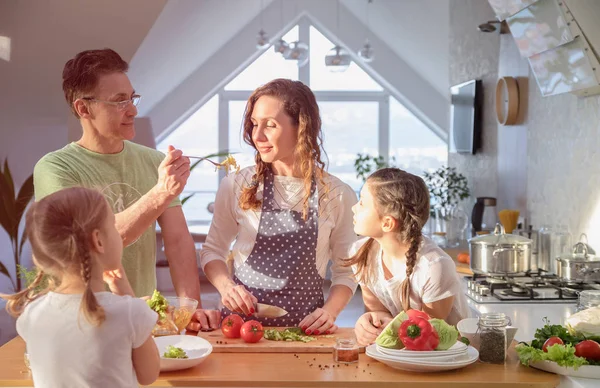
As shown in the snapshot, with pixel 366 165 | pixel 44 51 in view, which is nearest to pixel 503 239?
pixel 44 51

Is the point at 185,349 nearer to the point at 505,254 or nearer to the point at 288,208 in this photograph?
the point at 288,208

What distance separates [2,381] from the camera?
1944 mm

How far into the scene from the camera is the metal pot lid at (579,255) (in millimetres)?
3561

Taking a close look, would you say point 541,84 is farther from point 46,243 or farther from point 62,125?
point 62,125

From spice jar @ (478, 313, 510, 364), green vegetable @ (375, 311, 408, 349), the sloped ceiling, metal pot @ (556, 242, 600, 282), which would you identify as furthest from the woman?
the sloped ceiling

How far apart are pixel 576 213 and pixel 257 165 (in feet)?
6.48

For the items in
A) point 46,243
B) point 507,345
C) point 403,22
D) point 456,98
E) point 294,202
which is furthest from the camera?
point 403,22

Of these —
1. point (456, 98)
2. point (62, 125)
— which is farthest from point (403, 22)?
point (62, 125)

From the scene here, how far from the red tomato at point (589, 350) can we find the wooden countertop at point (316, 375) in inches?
3.9

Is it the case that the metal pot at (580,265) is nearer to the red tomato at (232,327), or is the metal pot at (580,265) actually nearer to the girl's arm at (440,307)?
the girl's arm at (440,307)

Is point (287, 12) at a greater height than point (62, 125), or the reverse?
point (287, 12)

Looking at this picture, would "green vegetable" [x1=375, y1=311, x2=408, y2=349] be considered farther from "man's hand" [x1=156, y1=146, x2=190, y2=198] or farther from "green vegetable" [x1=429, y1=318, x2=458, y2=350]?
"man's hand" [x1=156, y1=146, x2=190, y2=198]

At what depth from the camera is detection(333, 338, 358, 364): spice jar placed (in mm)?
2102

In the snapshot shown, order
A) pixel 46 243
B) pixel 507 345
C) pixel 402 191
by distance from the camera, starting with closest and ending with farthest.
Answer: pixel 46 243 → pixel 507 345 → pixel 402 191
